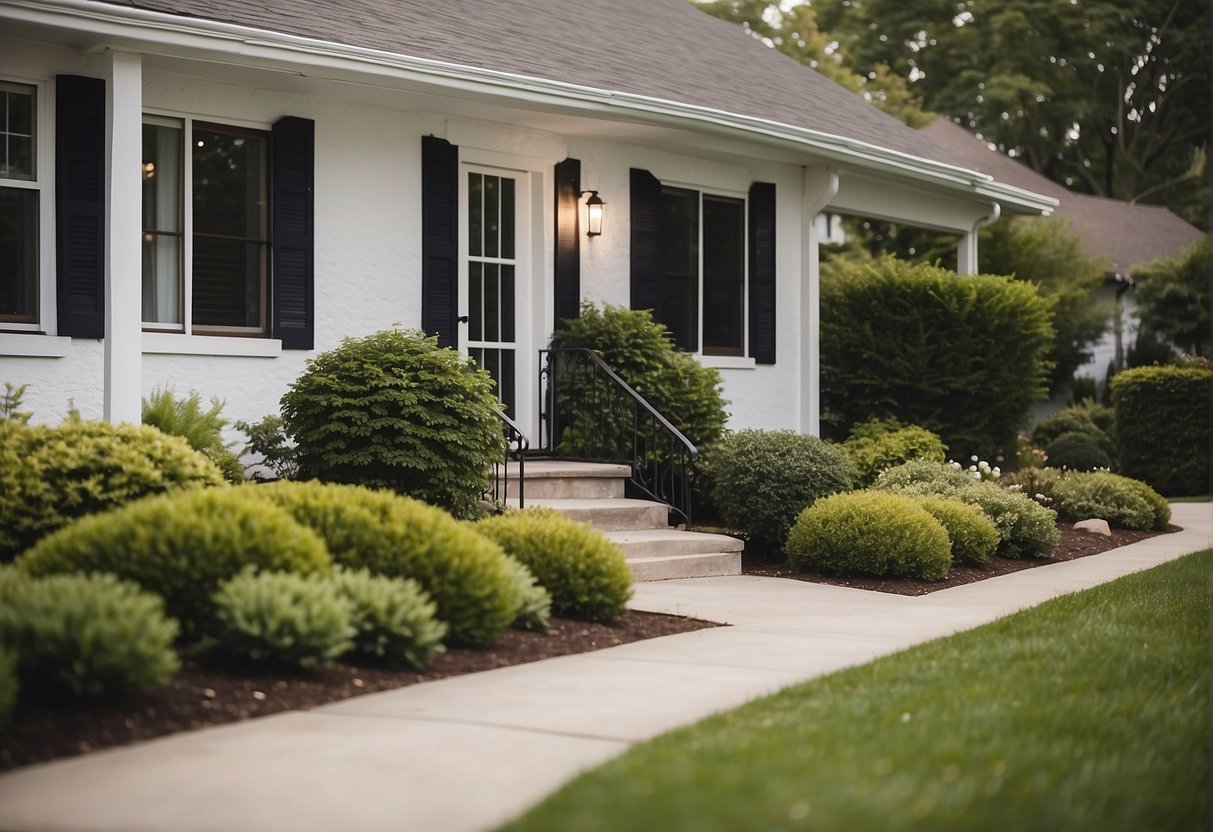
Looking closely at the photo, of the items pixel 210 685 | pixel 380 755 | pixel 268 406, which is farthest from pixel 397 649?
pixel 268 406

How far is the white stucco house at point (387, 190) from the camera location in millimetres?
8656

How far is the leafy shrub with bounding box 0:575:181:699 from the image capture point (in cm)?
456

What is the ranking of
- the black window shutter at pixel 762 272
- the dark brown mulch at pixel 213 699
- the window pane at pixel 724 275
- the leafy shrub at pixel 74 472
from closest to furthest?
the dark brown mulch at pixel 213 699 < the leafy shrub at pixel 74 472 < the window pane at pixel 724 275 < the black window shutter at pixel 762 272

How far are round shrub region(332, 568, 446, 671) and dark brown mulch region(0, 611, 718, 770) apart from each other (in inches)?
3.3

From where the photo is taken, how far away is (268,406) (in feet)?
31.9

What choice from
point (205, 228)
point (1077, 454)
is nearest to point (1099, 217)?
point (1077, 454)

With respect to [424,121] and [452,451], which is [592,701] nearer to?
[452,451]

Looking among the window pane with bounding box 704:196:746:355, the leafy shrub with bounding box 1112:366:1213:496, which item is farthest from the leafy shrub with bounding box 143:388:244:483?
the leafy shrub with bounding box 1112:366:1213:496

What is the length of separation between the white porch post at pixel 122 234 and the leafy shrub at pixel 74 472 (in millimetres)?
1184

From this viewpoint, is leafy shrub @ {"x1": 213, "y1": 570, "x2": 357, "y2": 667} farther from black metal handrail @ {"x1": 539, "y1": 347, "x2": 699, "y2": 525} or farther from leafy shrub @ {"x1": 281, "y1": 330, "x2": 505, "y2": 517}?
black metal handrail @ {"x1": 539, "y1": 347, "x2": 699, "y2": 525}

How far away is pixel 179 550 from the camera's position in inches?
216

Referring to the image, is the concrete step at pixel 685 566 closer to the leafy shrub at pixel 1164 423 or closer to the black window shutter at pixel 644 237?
the black window shutter at pixel 644 237

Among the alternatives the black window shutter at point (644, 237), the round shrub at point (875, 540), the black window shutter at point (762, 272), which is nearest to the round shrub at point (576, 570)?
the round shrub at point (875, 540)

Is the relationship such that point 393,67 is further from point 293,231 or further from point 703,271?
point 703,271
